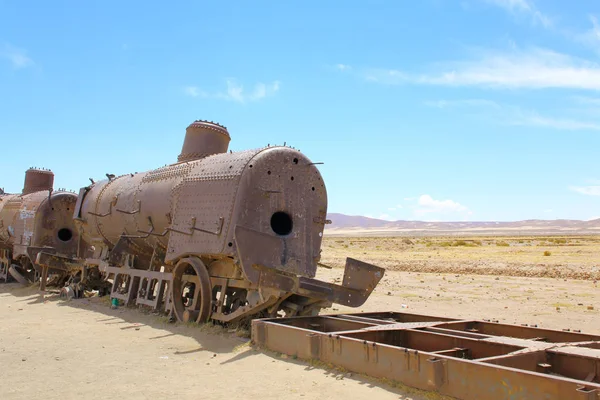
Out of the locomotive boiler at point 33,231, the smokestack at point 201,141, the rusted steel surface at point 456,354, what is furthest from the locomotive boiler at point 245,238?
the locomotive boiler at point 33,231

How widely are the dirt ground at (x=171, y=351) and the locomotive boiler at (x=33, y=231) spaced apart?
184 centimetres

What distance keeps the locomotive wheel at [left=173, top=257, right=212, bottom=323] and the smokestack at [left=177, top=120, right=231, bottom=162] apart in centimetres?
299

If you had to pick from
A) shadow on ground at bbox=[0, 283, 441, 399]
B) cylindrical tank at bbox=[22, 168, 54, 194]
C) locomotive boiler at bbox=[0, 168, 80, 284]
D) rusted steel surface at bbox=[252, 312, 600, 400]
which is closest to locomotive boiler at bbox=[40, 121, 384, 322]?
shadow on ground at bbox=[0, 283, 441, 399]

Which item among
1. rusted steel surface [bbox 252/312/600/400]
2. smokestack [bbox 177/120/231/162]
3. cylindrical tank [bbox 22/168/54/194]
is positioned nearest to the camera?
rusted steel surface [bbox 252/312/600/400]

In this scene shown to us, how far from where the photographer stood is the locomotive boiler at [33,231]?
57.6ft

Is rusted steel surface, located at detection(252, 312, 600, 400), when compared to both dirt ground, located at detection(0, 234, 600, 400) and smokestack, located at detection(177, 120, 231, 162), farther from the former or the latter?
smokestack, located at detection(177, 120, 231, 162)

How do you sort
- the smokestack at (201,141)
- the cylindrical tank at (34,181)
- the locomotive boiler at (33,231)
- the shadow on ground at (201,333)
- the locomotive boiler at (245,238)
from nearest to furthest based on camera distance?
1. the shadow on ground at (201,333)
2. the locomotive boiler at (245,238)
3. the smokestack at (201,141)
4. the locomotive boiler at (33,231)
5. the cylindrical tank at (34,181)

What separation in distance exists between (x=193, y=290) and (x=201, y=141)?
367cm

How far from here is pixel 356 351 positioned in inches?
245

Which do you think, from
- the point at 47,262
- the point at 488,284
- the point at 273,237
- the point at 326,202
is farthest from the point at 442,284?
the point at 47,262

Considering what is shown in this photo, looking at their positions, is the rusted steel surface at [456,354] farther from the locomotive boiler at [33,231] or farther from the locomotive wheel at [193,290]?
the locomotive boiler at [33,231]

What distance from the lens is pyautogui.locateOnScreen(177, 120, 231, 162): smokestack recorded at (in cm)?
1267

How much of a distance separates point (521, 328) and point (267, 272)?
3.93 metres

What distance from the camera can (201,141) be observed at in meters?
12.7
